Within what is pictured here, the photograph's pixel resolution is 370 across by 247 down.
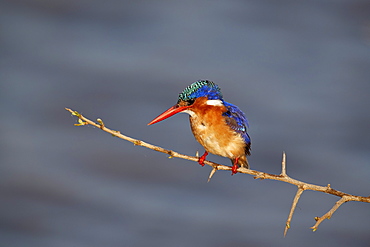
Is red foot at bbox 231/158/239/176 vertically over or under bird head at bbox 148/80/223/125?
under

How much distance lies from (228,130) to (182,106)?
0.30 metres

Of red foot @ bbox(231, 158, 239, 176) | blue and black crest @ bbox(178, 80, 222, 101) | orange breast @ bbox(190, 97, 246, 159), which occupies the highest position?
blue and black crest @ bbox(178, 80, 222, 101)

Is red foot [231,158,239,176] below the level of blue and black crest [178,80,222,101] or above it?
below

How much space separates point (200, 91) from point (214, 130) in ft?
0.79

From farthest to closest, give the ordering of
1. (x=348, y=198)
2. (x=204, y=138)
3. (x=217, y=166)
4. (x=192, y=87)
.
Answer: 1. (x=204, y=138)
2. (x=192, y=87)
3. (x=217, y=166)
4. (x=348, y=198)

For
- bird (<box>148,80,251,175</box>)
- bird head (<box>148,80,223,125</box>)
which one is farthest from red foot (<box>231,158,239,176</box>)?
bird head (<box>148,80,223,125</box>)

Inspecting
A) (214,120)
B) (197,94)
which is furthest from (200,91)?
(214,120)

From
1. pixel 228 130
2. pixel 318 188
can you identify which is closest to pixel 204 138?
pixel 228 130

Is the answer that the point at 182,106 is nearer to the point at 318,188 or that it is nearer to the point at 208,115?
the point at 208,115

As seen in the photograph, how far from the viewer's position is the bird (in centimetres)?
A: 231

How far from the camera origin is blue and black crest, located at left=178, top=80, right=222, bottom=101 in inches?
90.5

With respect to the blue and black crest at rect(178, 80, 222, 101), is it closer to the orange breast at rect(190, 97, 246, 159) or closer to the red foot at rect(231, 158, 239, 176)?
the orange breast at rect(190, 97, 246, 159)

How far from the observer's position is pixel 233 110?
2529mm

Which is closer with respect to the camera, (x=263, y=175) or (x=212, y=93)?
(x=263, y=175)
